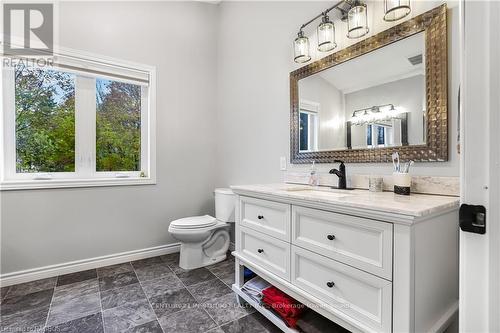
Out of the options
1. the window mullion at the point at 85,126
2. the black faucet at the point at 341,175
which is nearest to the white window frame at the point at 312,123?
the black faucet at the point at 341,175

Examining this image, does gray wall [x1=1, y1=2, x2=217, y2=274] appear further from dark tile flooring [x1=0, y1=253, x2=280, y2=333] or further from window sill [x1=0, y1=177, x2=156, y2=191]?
dark tile flooring [x1=0, y1=253, x2=280, y2=333]

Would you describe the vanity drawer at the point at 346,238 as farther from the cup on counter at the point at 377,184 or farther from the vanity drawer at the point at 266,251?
the cup on counter at the point at 377,184

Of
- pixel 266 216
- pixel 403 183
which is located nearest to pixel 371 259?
pixel 403 183

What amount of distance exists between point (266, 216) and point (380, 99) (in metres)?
0.98

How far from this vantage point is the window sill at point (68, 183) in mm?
2028

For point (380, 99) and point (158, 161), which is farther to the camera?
point (158, 161)

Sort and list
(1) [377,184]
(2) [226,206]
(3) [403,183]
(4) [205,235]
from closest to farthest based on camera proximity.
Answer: (3) [403,183]
(1) [377,184]
(4) [205,235]
(2) [226,206]

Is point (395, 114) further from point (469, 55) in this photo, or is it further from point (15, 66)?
point (15, 66)

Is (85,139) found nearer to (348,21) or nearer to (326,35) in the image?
(326,35)

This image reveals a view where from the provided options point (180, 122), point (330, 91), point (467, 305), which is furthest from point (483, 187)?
point (180, 122)

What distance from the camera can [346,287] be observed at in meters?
1.06

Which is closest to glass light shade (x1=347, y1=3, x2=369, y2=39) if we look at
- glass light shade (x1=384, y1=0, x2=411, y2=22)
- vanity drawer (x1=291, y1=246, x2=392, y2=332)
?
glass light shade (x1=384, y1=0, x2=411, y2=22)

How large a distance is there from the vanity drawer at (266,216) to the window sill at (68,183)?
1.42 meters

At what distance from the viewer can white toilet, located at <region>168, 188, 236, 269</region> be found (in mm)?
2285
